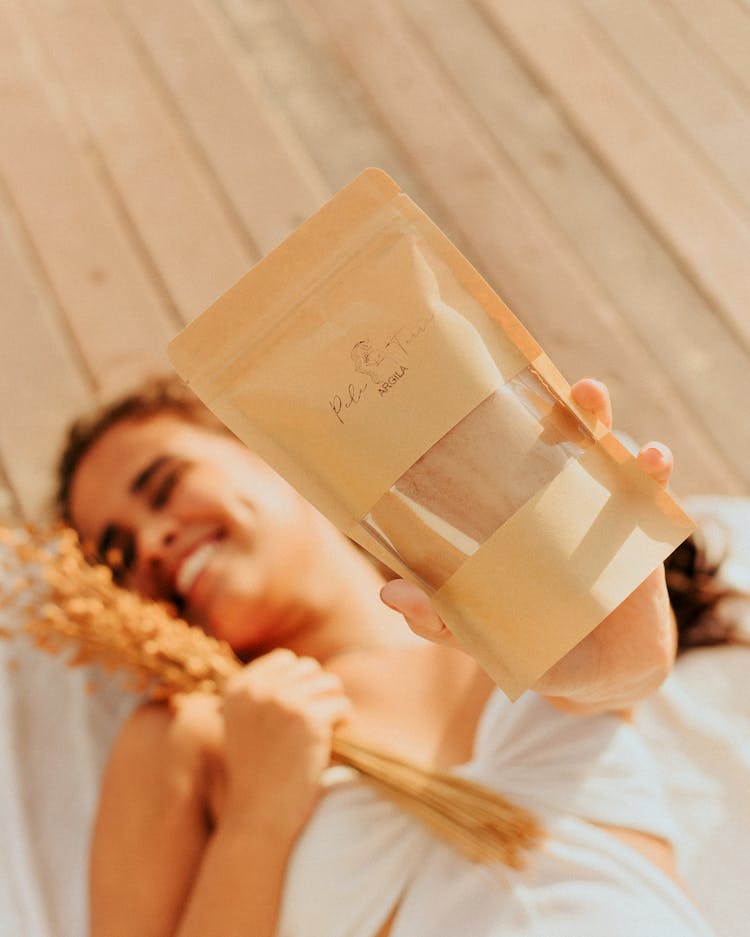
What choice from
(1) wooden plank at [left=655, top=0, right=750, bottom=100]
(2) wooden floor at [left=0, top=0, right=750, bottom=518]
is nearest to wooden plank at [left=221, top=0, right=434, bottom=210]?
(2) wooden floor at [left=0, top=0, right=750, bottom=518]

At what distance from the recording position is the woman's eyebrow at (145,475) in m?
1.10

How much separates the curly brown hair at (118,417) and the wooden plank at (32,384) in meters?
0.14

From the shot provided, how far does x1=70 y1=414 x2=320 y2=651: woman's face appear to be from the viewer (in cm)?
107

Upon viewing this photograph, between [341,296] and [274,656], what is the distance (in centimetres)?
52

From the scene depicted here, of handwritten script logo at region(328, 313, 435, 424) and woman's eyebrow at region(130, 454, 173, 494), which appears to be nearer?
handwritten script logo at region(328, 313, 435, 424)

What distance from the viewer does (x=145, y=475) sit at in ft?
3.62

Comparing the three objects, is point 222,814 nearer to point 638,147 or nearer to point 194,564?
point 194,564

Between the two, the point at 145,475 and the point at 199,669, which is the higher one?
the point at 145,475

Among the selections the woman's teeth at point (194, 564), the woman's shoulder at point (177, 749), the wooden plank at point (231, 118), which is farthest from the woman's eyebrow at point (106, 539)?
the wooden plank at point (231, 118)

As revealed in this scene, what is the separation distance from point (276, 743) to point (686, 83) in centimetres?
130

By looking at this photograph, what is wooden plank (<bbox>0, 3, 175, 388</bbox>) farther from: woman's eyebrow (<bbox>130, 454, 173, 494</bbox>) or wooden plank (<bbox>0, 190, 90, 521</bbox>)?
woman's eyebrow (<bbox>130, 454, 173, 494</bbox>)

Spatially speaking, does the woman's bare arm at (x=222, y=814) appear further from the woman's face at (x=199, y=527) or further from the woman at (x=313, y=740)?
the woman's face at (x=199, y=527)

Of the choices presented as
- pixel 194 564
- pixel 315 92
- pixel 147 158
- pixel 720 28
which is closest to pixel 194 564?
pixel 194 564

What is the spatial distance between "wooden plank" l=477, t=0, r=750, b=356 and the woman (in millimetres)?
728
